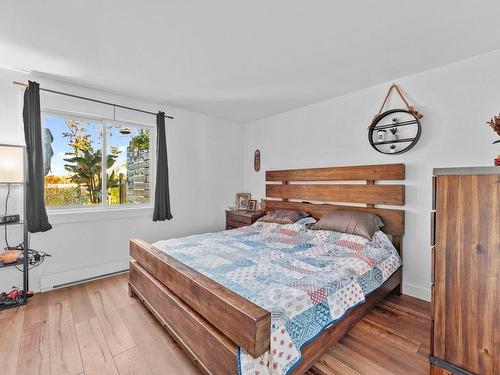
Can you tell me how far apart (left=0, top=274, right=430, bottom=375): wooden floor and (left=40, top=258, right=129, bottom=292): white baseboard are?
10.2 inches

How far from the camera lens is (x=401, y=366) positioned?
1701 mm

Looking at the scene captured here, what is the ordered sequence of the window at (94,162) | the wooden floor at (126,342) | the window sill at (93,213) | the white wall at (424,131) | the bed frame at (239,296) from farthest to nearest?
the window at (94,162)
the window sill at (93,213)
the white wall at (424,131)
the wooden floor at (126,342)
the bed frame at (239,296)

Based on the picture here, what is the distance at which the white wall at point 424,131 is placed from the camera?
2.31 meters

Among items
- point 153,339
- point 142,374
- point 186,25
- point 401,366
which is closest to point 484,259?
point 401,366

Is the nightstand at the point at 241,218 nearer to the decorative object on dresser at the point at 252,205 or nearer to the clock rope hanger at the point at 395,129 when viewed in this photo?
the decorative object on dresser at the point at 252,205

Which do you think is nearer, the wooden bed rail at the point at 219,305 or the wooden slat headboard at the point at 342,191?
the wooden bed rail at the point at 219,305

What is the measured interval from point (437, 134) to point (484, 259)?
1768 mm

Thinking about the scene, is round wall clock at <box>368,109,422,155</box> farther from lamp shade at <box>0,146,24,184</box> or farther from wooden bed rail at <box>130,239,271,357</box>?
lamp shade at <box>0,146,24,184</box>

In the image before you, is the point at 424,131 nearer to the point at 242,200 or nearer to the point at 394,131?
the point at 394,131

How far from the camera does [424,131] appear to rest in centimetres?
265

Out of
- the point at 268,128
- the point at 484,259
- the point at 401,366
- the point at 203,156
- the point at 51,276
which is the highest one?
the point at 268,128

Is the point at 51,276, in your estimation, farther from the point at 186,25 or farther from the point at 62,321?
the point at 186,25

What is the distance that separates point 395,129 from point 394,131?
2 centimetres

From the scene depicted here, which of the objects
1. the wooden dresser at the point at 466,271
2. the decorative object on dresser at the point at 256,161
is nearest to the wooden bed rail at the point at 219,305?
the wooden dresser at the point at 466,271
